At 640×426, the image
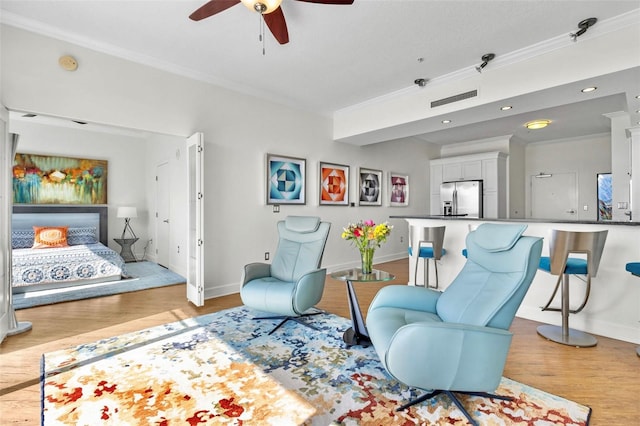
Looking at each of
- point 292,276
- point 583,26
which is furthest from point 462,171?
point 292,276

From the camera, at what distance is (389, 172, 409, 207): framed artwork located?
6.70m

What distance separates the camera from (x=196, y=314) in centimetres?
342

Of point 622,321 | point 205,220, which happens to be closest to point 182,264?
point 205,220

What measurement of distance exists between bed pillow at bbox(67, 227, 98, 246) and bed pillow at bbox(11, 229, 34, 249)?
555 millimetres

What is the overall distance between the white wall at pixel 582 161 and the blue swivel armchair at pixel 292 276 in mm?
6594

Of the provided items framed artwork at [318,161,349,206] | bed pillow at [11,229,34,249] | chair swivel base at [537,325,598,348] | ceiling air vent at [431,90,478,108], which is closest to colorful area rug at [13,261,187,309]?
→ bed pillow at [11,229,34,249]

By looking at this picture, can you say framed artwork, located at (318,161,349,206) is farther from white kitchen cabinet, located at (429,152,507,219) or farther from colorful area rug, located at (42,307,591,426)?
white kitchen cabinet, located at (429,152,507,219)

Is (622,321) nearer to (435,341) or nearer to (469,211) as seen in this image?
(435,341)

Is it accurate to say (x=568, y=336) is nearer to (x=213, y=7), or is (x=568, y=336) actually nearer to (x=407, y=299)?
(x=407, y=299)

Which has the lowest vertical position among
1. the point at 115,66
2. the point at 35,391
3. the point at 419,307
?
the point at 35,391

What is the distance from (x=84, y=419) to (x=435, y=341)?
1.92 m

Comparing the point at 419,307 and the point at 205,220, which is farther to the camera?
the point at 205,220

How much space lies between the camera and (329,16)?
2684 millimetres

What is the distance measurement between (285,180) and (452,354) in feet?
12.1
